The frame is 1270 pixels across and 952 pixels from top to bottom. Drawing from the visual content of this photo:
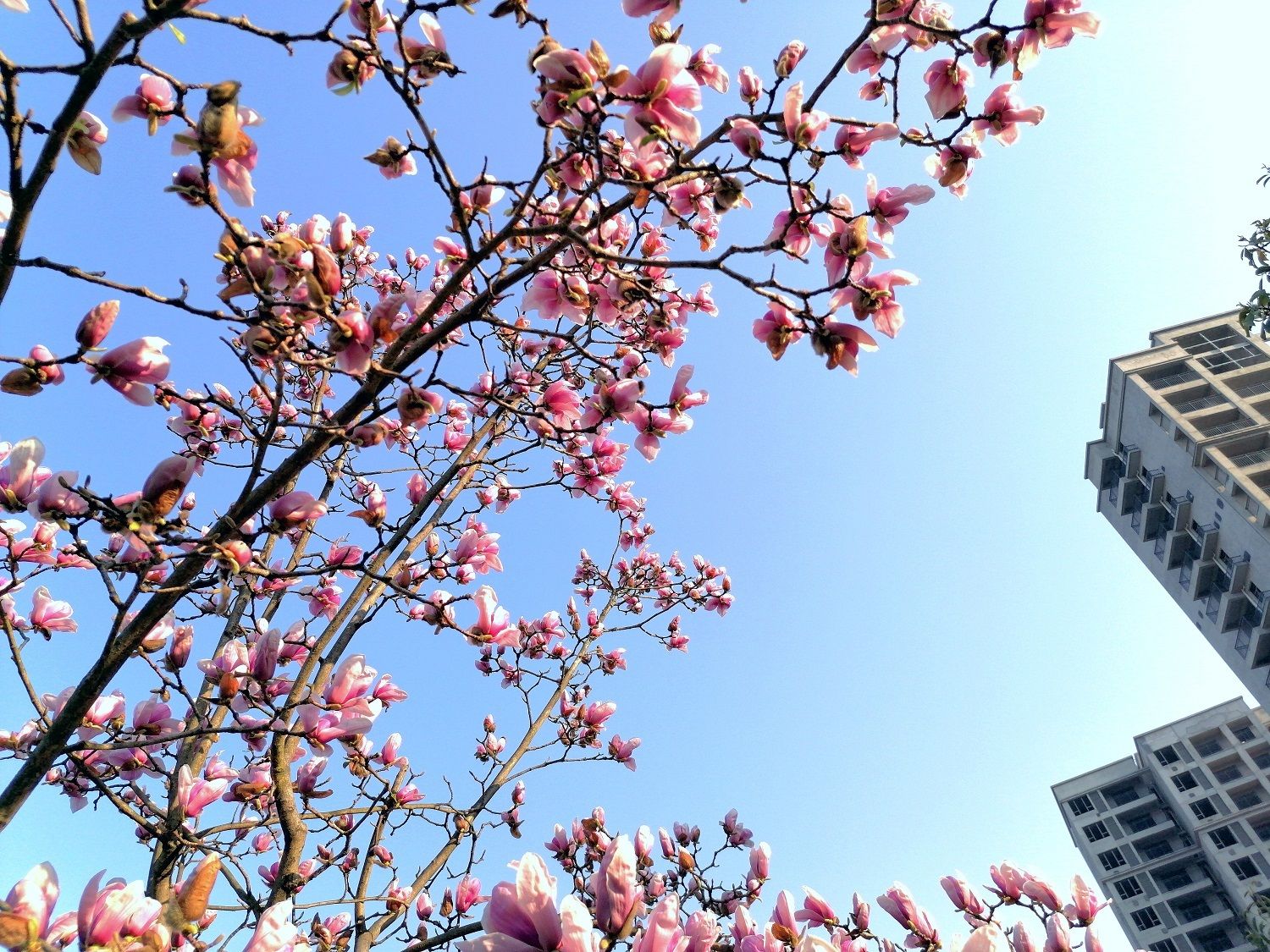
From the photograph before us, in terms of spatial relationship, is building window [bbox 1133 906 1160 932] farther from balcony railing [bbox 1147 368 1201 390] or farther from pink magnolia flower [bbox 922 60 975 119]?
pink magnolia flower [bbox 922 60 975 119]

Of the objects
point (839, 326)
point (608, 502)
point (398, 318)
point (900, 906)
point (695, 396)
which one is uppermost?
point (608, 502)

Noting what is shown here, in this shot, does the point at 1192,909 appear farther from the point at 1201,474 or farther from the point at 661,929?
the point at 661,929

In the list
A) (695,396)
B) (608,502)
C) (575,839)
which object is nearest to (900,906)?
(695,396)

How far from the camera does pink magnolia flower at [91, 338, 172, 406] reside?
68.7 inches

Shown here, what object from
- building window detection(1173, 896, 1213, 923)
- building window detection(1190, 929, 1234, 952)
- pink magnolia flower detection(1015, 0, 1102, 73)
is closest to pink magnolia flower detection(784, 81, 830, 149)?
pink magnolia flower detection(1015, 0, 1102, 73)

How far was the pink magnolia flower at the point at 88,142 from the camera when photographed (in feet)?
5.74

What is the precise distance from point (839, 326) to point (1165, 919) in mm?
44050

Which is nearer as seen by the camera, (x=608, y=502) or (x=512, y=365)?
(x=512, y=365)

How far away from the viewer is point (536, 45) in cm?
187

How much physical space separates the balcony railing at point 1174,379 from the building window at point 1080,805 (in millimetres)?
23963

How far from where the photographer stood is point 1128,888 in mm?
33219

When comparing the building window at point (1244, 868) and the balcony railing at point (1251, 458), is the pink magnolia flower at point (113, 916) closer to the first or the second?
the balcony railing at point (1251, 458)

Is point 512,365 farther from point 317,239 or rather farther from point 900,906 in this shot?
point 900,906

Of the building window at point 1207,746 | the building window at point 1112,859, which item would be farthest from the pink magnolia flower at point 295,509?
the building window at point 1207,746
